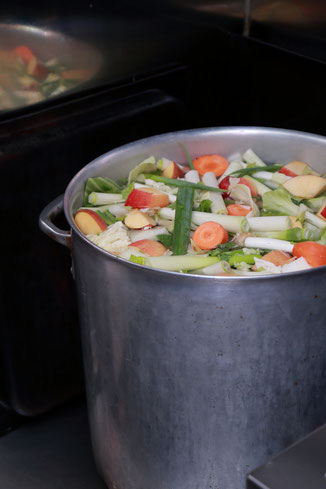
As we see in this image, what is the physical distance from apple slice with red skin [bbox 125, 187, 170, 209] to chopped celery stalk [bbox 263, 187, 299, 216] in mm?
173

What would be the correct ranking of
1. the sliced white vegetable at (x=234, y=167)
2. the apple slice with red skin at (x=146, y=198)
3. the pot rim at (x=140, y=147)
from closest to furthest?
1. the pot rim at (x=140, y=147)
2. the apple slice with red skin at (x=146, y=198)
3. the sliced white vegetable at (x=234, y=167)

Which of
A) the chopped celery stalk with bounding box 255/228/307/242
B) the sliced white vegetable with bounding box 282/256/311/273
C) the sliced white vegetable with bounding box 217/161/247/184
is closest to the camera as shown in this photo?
the sliced white vegetable with bounding box 282/256/311/273

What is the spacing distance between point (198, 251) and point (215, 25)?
68 centimetres

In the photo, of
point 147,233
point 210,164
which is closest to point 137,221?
point 147,233

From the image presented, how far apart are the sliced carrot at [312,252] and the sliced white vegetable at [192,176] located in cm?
27

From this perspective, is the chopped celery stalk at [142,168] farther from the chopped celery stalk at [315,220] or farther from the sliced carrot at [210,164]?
the chopped celery stalk at [315,220]

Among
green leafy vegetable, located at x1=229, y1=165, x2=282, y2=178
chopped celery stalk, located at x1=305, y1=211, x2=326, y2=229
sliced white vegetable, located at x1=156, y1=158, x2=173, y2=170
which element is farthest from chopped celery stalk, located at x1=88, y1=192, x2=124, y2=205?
chopped celery stalk, located at x1=305, y1=211, x2=326, y2=229

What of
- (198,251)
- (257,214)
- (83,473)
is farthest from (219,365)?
(83,473)

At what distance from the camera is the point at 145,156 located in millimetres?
1264

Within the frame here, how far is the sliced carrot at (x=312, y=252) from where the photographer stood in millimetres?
993

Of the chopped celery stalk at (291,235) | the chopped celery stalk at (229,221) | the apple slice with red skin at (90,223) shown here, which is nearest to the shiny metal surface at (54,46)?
the apple slice with red skin at (90,223)

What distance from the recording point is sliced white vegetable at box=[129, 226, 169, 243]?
111 cm

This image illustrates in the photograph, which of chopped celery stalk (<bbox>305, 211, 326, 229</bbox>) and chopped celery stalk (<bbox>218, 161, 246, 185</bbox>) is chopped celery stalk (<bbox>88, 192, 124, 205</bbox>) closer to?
chopped celery stalk (<bbox>218, 161, 246, 185</bbox>)

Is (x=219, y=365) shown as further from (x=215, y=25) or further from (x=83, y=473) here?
(x=215, y=25)
